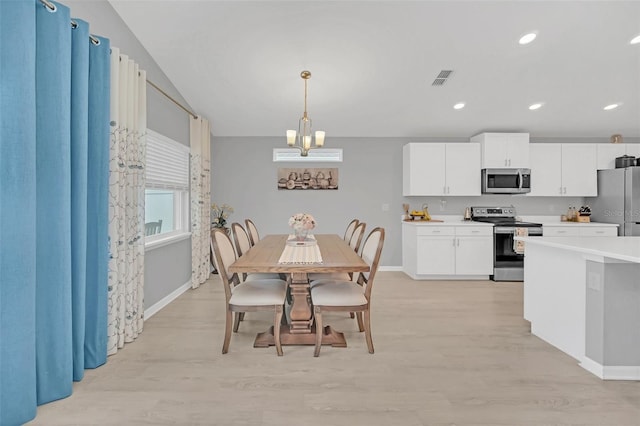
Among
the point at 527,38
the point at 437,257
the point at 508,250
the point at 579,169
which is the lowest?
the point at 437,257

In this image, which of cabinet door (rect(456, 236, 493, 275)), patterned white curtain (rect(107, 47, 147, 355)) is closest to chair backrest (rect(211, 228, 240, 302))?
patterned white curtain (rect(107, 47, 147, 355))

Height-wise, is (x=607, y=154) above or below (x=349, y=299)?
above

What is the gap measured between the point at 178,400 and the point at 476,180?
16.1 feet

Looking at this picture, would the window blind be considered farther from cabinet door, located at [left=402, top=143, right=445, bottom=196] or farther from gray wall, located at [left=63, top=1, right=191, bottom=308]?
cabinet door, located at [left=402, top=143, right=445, bottom=196]

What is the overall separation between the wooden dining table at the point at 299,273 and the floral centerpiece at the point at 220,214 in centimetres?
237

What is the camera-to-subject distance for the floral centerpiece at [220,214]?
5180 millimetres

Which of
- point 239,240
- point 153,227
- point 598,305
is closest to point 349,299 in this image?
point 239,240

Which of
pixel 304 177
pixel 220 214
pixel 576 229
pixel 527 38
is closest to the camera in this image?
pixel 527 38

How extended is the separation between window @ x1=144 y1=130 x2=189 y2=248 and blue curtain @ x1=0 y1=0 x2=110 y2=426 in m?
1.15

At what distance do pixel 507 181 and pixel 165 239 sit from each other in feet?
16.1

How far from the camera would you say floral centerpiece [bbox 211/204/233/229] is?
5.18m

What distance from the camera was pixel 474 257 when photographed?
494 cm

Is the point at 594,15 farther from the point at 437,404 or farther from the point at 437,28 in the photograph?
the point at 437,404

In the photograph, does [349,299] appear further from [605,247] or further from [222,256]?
[605,247]
